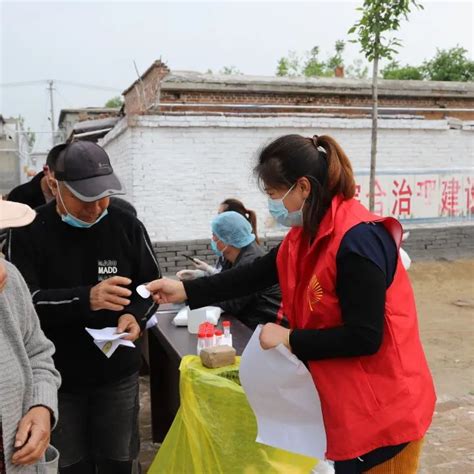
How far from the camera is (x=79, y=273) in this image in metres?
1.97

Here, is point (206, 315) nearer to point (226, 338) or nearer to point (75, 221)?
point (226, 338)

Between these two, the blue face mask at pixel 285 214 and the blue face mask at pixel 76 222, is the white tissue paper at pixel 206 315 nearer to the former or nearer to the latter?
the blue face mask at pixel 76 222

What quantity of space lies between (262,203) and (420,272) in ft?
9.30

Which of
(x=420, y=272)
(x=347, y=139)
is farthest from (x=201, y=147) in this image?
(x=420, y=272)

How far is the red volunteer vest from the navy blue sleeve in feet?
0.06

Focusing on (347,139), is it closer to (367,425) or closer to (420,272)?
(420,272)

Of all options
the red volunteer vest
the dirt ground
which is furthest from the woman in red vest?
the dirt ground

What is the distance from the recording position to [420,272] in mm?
8742

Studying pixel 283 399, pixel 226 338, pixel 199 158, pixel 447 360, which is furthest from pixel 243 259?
pixel 199 158

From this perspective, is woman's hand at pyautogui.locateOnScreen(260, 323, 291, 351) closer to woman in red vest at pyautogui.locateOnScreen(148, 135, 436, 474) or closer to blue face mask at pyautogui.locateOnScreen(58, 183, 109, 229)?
woman in red vest at pyautogui.locateOnScreen(148, 135, 436, 474)

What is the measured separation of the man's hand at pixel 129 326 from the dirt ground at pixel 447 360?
155 cm

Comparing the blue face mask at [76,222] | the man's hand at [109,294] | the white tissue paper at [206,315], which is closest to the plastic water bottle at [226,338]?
the white tissue paper at [206,315]

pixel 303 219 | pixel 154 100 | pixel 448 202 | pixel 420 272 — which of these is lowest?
pixel 420 272

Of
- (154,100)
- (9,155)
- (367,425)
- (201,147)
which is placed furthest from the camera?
(9,155)
